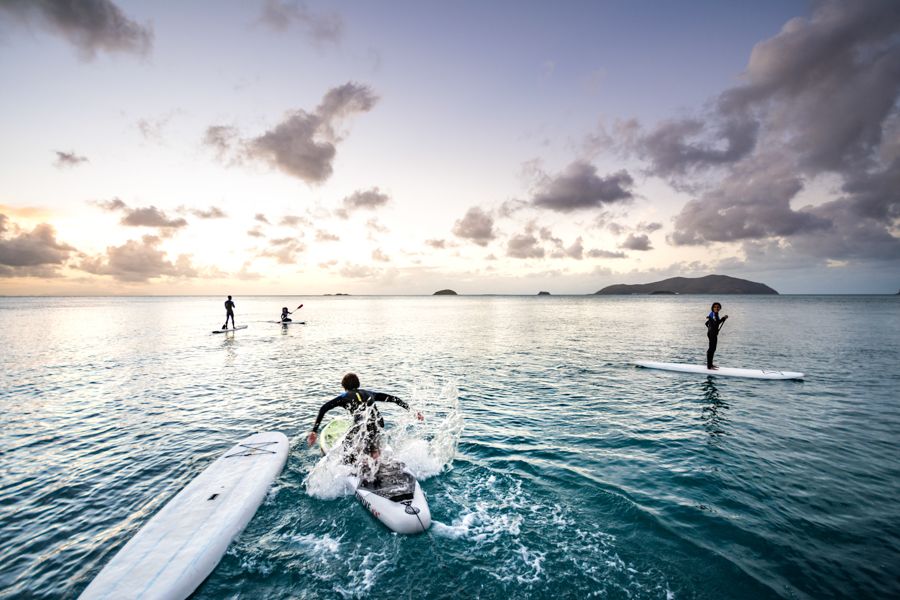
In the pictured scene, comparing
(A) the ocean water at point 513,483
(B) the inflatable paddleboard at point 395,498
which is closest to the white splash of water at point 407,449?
(A) the ocean water at point 513,483

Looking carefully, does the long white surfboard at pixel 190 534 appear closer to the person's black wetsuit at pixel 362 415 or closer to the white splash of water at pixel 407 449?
the white splash of water at pixel 407 449

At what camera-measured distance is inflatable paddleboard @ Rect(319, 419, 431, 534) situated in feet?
26.3

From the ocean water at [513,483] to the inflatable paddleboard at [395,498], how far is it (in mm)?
294

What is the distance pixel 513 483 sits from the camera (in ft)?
33.5

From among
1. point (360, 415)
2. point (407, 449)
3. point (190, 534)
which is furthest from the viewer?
point (407, 449)

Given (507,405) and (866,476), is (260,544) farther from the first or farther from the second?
(866,476)

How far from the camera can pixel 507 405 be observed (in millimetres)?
17359

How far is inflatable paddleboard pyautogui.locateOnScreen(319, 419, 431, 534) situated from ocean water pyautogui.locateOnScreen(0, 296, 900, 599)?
0.29 metres

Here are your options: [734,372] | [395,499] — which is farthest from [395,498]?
[734,372]

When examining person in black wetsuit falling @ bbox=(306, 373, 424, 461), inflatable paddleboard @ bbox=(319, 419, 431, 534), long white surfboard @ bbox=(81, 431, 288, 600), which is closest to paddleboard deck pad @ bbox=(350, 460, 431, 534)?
inflatable paddleboard @ bbox=(319, 419, 431, 534)

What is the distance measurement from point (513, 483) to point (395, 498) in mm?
3532

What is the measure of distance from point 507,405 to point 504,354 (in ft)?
48.4

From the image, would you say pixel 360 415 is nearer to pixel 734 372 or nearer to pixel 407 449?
pixel 407 449

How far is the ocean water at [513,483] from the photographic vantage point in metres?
6.91
